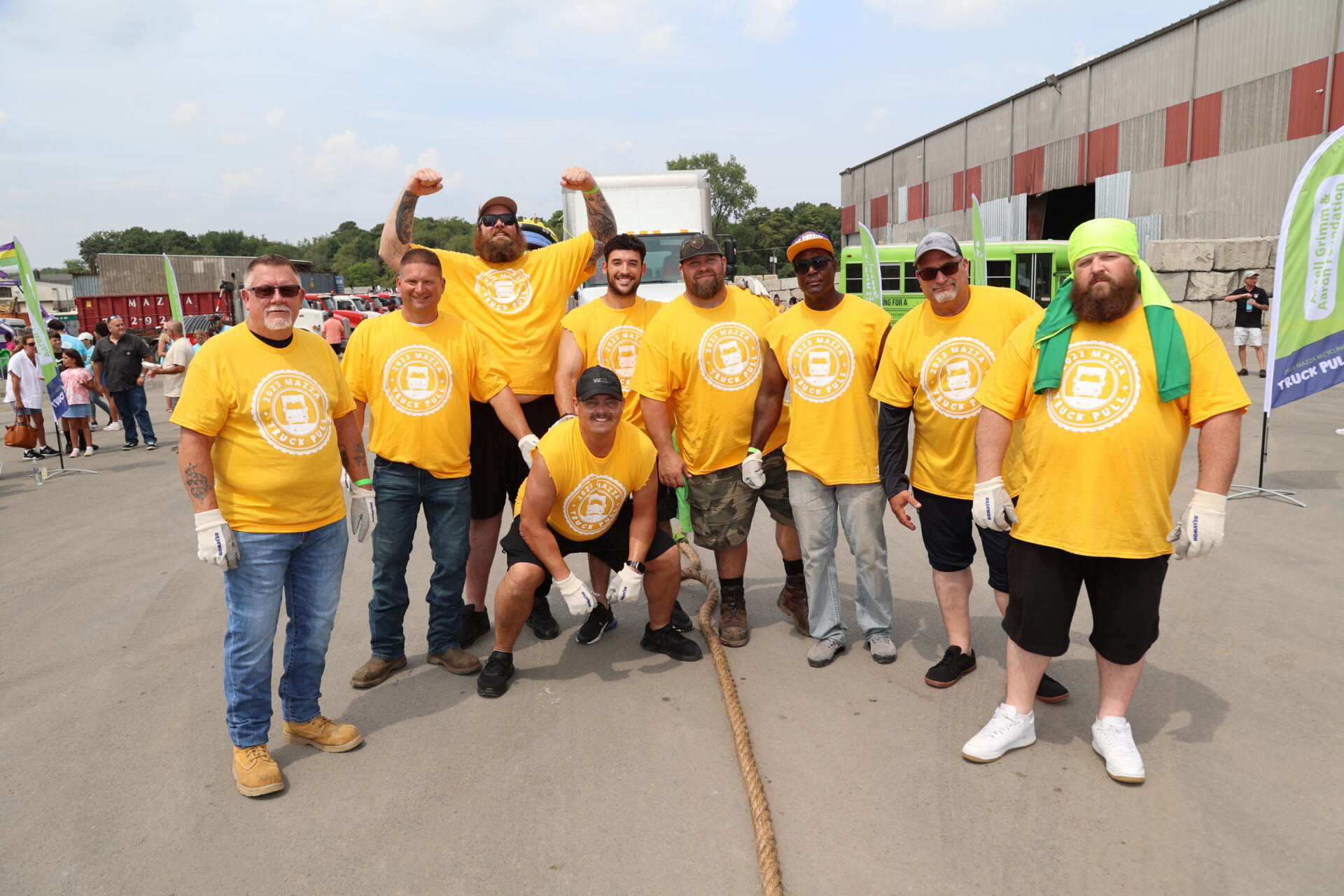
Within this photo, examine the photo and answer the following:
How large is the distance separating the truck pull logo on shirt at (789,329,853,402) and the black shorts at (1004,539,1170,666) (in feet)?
3.94

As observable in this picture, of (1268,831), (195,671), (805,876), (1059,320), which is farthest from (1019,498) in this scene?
(195,671)

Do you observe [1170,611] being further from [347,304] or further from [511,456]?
[347,304]

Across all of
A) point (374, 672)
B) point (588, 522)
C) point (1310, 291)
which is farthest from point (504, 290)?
point (1310, 291)

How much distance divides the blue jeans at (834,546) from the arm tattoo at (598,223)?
180 centimetres

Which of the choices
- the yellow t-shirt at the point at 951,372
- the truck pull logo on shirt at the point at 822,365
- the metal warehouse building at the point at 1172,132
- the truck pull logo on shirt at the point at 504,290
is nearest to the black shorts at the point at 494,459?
the truck pull logo on shirt at the point at 504,290

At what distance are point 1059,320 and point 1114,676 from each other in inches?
54.3

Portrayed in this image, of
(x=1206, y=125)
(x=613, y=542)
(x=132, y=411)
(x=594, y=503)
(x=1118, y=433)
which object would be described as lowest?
(x=132, y=411)

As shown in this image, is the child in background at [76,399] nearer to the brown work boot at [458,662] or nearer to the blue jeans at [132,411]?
the blue jeans at [132,411]

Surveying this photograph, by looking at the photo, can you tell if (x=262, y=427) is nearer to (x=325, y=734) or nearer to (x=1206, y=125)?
(x=325, y=734)

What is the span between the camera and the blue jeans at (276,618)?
3404 mm

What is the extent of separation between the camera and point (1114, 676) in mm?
3305

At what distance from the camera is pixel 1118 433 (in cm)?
305

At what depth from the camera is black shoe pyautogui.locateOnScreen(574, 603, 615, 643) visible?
4813 millimetres

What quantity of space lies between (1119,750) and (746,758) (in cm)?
140
